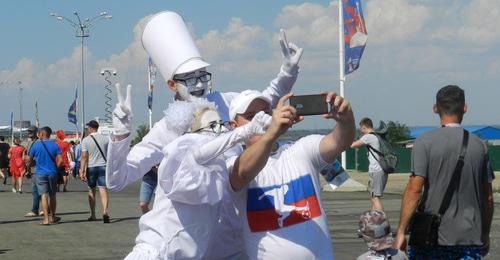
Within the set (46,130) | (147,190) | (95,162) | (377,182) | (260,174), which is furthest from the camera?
(46,130)

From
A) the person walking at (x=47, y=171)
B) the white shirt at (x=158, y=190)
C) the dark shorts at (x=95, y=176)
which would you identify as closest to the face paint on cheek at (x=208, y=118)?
the white shirt at (x=158, y=190)

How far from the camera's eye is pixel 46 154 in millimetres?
16094

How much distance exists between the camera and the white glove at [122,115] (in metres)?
4.76

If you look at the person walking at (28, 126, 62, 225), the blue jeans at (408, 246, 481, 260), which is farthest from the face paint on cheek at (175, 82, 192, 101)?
the person walking at (28, 126, 62, 225)

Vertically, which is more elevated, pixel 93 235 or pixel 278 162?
pixel 278 162

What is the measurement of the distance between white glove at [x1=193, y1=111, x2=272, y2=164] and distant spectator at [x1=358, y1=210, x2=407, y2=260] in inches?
46.3

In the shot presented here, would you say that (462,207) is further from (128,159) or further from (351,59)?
(351,59)

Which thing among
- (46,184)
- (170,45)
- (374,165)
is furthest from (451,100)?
(46,184)

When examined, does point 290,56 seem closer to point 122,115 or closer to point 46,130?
point 122,115

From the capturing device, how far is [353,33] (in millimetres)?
25609

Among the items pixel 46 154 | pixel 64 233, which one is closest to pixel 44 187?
pixel 46 154

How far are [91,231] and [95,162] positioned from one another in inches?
75.0

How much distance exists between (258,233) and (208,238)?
0.27 meters

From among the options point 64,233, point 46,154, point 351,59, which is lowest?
→ point 64,233
